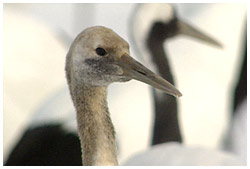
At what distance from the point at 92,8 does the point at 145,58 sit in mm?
255

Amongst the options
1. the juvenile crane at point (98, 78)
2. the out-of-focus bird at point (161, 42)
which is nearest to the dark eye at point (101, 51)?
the juvenile crane at point (98, 78)

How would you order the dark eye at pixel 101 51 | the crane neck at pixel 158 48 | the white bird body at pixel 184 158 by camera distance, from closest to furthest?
the dark eye at pixel 101 51
the white bird body at pixel 184 158
the crane neck at pixel 158 48

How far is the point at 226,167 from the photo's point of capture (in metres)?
1.74

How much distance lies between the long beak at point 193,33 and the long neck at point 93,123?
455mm

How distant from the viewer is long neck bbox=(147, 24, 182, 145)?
1808mm

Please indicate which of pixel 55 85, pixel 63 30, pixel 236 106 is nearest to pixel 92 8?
pixel 63 30

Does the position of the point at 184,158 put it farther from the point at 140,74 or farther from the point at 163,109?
the point at 140,74

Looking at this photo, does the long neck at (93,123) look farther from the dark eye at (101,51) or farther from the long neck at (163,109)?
the long neck at (163,109)

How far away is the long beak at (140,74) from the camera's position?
4.72 feet

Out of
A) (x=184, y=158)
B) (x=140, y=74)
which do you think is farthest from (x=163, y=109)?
(x=140, y=74)

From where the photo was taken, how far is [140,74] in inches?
57.4

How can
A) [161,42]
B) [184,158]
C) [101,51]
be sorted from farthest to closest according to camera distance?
[161,42]
[184,158]
[101,51]

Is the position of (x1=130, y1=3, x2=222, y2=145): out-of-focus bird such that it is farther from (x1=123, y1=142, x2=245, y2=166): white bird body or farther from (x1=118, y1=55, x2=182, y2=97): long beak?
(x1=118, y1=55, x2=182, y2=97): long beak

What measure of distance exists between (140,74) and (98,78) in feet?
0.34
